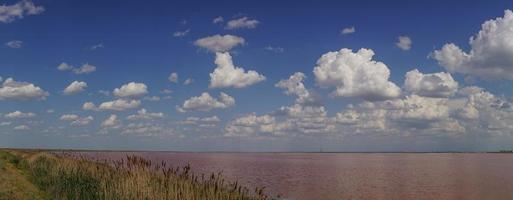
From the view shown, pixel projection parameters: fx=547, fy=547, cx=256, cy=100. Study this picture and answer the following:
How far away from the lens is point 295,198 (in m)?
28.8

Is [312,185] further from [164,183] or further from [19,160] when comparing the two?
[19,160]

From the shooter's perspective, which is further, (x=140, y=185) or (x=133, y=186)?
(x=133, y=186)

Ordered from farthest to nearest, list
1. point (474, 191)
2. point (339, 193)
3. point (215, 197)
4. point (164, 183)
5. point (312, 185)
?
point (312, 185) → point (474, 191) → point (339, 193) → point (164, 183) → point (215, 197)

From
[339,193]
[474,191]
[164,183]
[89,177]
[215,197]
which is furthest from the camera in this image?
[474,191]

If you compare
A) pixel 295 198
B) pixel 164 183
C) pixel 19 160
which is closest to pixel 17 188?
pixel 164 183

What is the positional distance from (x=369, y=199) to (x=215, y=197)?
1366cm

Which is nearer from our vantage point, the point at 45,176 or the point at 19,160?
the point at 45,176

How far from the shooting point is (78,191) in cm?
2102

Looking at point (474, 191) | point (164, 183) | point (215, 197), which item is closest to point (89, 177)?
point (164, 183)

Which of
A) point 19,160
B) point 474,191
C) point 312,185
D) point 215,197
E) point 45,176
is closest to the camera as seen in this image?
point 215,197

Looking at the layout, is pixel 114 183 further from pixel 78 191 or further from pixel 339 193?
pixel 339 193

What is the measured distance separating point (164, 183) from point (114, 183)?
232 cm

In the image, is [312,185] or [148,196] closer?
[148,196]

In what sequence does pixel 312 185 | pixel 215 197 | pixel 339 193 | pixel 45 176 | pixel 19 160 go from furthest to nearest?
1. pixel 19 160
2. pixel 312 185
3. pixel 339 193
4. pixel 45 176
5. pixel 215 197
